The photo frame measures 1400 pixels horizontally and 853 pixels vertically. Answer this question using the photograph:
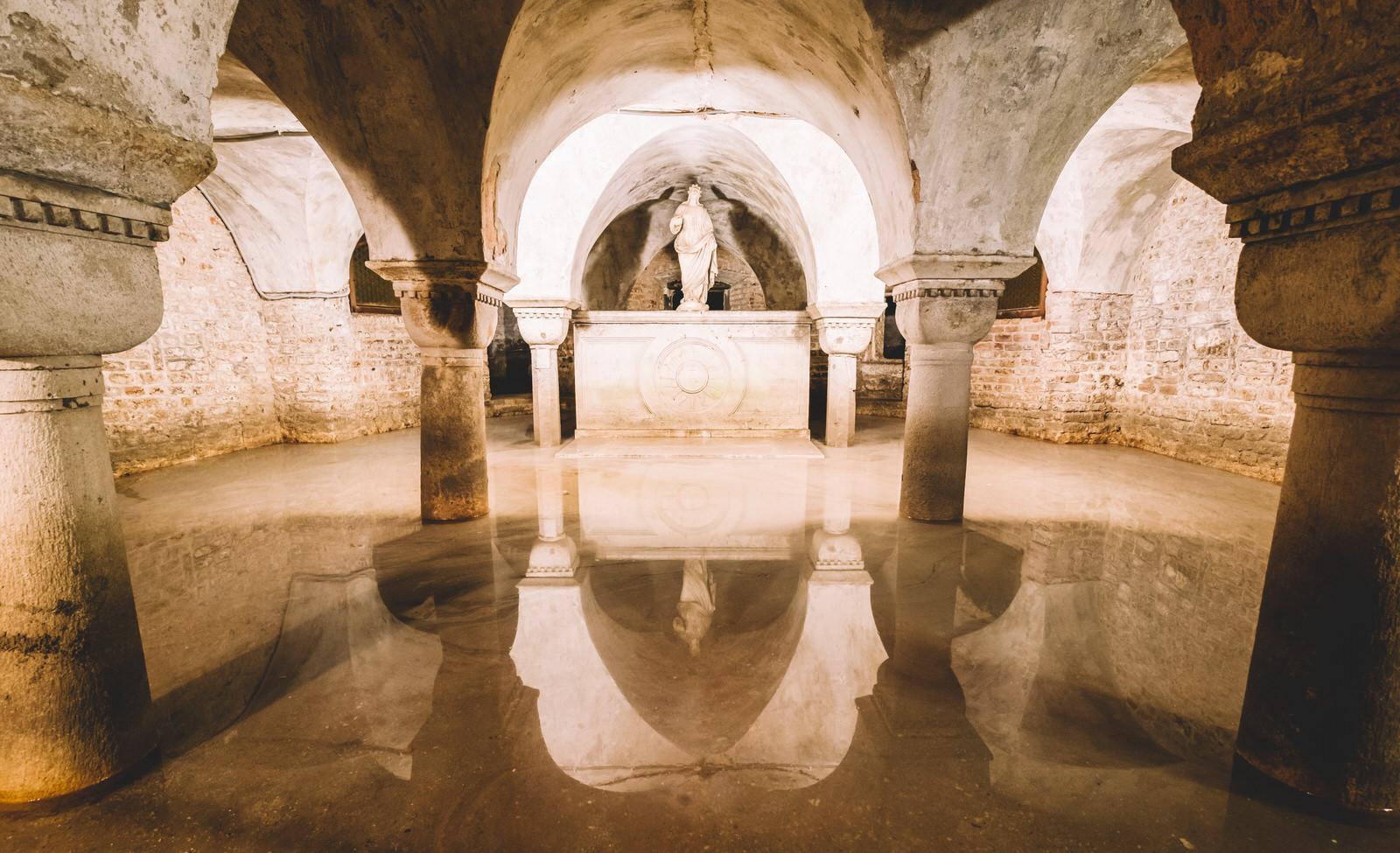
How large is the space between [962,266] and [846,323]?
135 inches

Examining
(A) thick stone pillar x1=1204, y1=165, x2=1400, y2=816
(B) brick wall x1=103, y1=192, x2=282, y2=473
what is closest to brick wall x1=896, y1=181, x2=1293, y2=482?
(A) thick stone pillar x1=1204, y1=165, x2=1400, y2=816

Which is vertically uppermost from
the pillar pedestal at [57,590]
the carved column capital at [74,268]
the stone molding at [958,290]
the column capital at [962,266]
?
the column capital at [962,266]

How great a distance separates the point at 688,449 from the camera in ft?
22.1

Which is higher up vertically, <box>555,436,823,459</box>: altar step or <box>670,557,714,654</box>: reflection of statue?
<box>555,436,823,459</box>: altar step

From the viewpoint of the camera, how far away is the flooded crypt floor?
1.52 m

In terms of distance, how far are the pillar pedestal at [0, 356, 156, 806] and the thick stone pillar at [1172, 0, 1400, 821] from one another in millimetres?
3157

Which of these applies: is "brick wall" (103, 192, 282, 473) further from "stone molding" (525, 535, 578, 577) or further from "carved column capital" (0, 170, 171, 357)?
"carved column capital" (0, 170, 171, 357)

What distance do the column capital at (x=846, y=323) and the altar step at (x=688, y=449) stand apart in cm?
133

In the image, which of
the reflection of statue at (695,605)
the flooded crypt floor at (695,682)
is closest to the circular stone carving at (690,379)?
the flooded crypt floor at (695,682)

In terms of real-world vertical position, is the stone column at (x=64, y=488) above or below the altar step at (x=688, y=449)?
above

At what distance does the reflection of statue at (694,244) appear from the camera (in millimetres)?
7879

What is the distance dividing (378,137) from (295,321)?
551cm

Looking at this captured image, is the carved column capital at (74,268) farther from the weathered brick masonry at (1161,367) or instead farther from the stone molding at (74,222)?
the weathered brick masonry at (1161,367)

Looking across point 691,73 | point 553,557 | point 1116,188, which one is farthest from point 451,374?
point 1116,188
